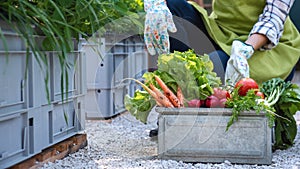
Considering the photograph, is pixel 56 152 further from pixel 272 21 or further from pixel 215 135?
pixel 272 21

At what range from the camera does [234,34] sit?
269 centimetres

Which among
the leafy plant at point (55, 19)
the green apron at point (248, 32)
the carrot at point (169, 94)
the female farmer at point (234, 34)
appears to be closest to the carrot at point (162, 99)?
the carrot at point (169, 94)

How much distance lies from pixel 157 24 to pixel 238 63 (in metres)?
0.41

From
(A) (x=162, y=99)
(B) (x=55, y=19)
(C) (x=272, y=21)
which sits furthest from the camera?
(C) (x=272, y=21)

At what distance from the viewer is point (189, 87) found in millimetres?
2053

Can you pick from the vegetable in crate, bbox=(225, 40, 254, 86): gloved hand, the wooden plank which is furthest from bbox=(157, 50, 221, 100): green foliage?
the wooden plank

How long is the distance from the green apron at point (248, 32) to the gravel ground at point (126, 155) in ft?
1.19

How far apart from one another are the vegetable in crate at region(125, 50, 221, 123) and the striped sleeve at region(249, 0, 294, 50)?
41cm

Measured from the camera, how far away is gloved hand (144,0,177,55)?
7.80ft

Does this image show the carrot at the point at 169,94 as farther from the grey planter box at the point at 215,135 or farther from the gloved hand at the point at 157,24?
the gloved hand at the point at 157,24

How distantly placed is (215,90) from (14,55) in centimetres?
79

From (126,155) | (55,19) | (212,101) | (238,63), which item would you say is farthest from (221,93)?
(55,19)

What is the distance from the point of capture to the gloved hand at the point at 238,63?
2303 mm

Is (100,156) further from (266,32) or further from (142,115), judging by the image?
(266,32)
